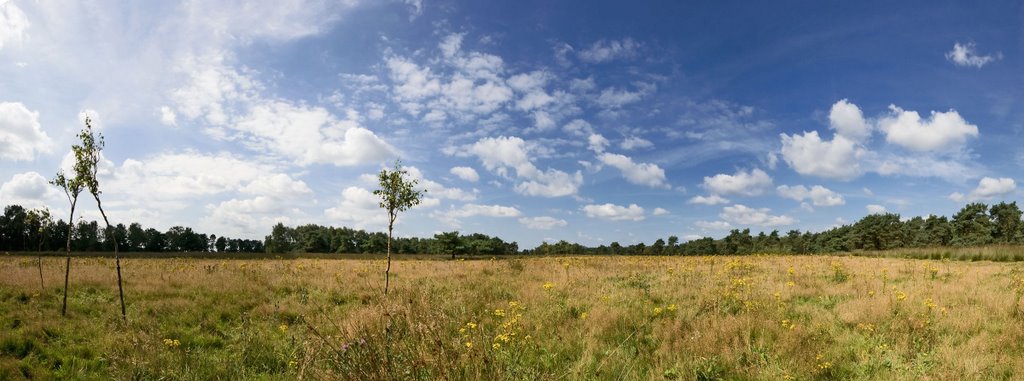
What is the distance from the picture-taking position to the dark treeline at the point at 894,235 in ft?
232

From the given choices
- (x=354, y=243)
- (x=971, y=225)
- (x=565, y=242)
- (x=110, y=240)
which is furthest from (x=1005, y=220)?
(x=110, y=240)

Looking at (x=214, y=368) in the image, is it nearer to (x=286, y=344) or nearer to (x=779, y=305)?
(x=286, y=344)

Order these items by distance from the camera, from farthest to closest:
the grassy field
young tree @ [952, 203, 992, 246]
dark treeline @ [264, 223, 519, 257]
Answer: dark treeline @ [264, 223, 519, 257] → young tree @ [952, 203, 992, 246] → the grassy field

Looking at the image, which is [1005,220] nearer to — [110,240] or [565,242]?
[565,242]

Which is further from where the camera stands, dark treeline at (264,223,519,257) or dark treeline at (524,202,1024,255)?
dark treeline at (264,223,519,257)

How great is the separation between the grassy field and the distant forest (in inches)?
1796

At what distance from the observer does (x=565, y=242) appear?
246 ft

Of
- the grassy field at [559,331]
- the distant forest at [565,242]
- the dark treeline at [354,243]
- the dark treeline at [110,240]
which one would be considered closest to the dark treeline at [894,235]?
the distant forest at [565,242]

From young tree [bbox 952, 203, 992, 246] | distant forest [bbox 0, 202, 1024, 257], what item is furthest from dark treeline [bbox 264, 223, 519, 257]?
young tree [bbox 952, 203, 992, 246]

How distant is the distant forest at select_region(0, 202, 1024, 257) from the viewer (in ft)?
238

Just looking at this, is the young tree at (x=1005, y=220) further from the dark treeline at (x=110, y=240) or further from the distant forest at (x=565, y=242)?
the dark treeline at (x=110, y=240)

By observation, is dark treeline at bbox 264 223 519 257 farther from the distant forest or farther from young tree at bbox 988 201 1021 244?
young tree at bbox 988 201 1021 244

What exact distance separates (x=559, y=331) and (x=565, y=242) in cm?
6836

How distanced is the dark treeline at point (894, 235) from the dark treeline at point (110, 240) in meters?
92.5
